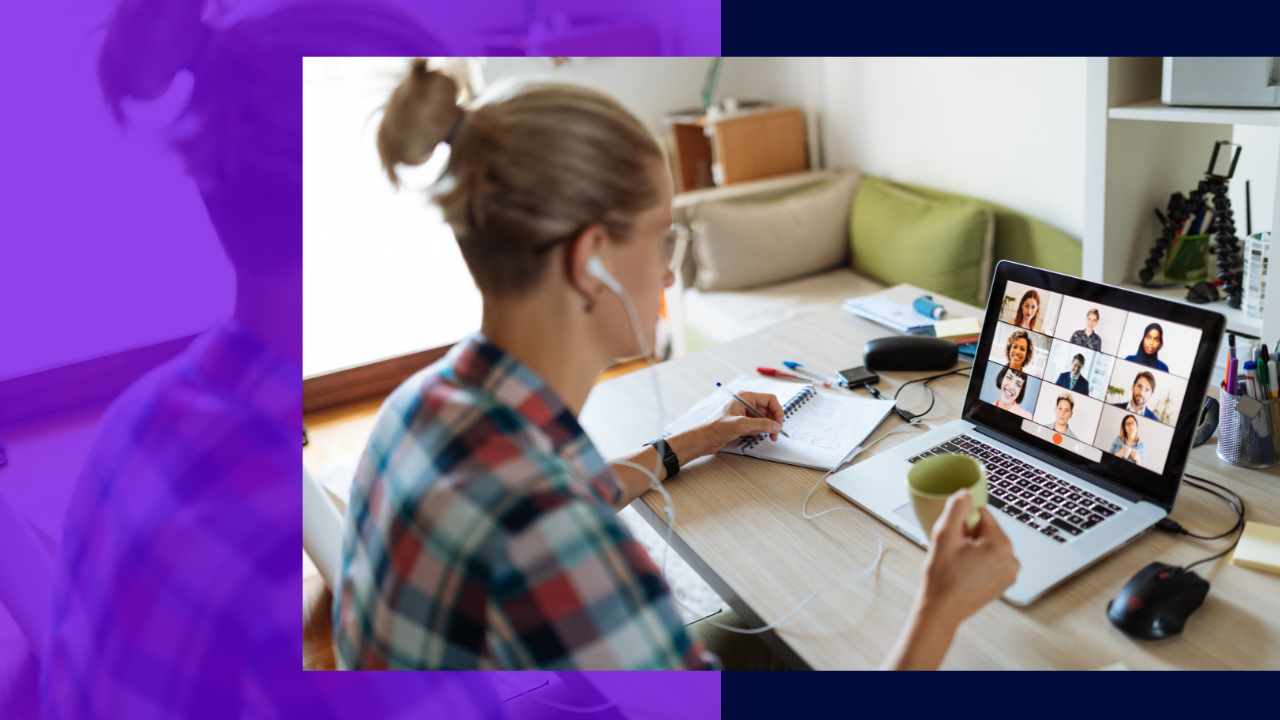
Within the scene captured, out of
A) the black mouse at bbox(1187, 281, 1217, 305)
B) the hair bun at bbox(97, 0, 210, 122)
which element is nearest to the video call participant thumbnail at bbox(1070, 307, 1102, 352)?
the black mouse at bbox(1187, 281, 1217, 305)

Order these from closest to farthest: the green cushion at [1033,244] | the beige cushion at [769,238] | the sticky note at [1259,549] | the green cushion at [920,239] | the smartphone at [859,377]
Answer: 1. the sticky note at [1259,549]
2. the smartphone at [859,377]
3. the green cushion at [1033,244]
4. the green cushion at [920,239]
5. the beige cushion at [769,238]

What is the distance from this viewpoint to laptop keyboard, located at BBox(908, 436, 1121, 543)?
1.00 metres

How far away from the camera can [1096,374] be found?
105 centimetres

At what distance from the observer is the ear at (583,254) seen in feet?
2.67

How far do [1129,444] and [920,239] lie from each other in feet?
5.80

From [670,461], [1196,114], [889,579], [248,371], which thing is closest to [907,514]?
[889,579]

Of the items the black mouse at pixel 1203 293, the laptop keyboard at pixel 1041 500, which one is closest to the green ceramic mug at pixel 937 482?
the laptop keyboard at pixel 1041 500

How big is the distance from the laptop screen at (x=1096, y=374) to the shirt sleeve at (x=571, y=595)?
24.9 inches

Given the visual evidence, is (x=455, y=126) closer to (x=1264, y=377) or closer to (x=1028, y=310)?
(x=1028, y=310)

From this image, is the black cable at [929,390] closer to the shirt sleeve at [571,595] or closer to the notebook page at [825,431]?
the notebook page at [825,431]

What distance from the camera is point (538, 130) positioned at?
2.56 feet

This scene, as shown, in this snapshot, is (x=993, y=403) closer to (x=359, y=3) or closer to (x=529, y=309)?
(x=529, y=309)

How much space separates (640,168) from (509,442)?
0.96 ft

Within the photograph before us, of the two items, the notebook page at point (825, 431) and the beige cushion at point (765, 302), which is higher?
the notebook page at point (825, 431)
